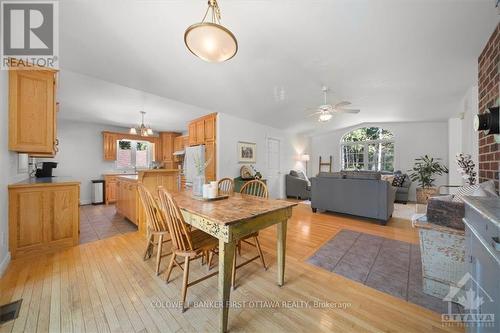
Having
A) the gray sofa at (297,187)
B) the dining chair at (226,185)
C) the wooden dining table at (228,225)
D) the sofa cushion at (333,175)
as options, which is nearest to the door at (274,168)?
the gray sofa at (297,187)

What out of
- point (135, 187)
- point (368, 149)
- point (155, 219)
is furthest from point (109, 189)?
point (368, 149)

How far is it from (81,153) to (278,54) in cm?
572

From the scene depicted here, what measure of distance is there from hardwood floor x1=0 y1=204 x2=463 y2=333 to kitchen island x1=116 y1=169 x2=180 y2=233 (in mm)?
843

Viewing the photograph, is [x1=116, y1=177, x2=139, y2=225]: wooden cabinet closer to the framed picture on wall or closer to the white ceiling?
the white ceiling

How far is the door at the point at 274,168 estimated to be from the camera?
5871 millimetres

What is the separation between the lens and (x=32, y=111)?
6.98 ft

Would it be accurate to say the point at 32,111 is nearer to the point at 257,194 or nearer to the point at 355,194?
the point at 257,194

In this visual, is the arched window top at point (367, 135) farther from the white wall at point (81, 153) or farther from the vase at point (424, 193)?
the white wall at point (81, 153)

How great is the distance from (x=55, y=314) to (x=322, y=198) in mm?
4152

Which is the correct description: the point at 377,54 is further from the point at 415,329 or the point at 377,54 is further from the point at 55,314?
the point at 55,314

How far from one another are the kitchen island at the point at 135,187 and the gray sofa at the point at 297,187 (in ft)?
12.6

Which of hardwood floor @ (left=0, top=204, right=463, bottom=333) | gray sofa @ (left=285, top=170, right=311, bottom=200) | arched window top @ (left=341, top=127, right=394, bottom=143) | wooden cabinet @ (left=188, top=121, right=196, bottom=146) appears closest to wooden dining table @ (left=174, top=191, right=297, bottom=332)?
hardwood floor @ (left=0, top=204, right=463, bottom=333)

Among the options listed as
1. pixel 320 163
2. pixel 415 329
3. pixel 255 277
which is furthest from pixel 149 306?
pixel 320 163

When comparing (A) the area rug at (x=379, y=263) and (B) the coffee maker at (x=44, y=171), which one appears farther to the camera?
(B) the coffee maker at (x=44, y=171)
